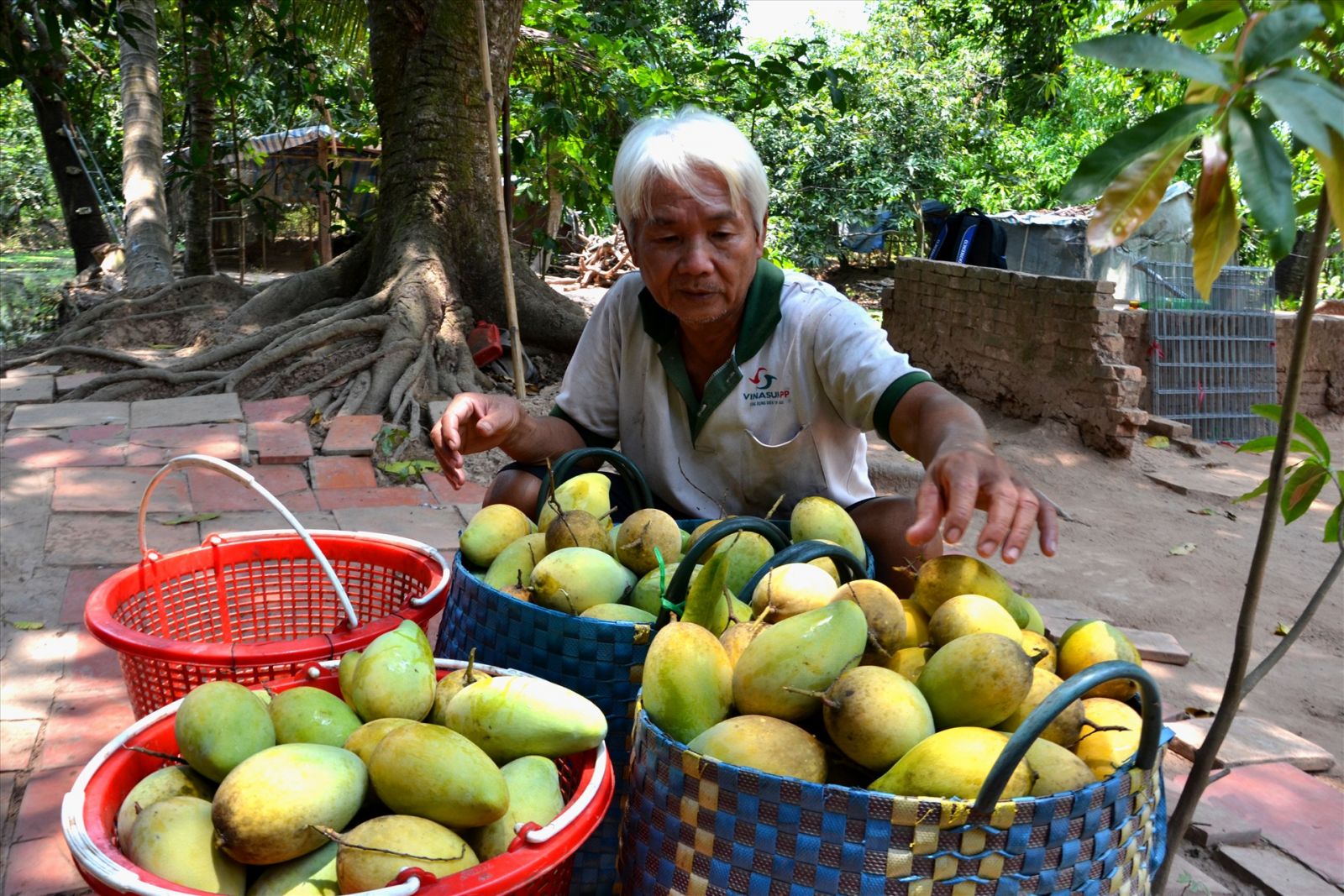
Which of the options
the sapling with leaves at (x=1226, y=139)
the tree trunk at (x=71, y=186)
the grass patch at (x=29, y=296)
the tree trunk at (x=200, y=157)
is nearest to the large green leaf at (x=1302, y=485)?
the sapling with leaves at (x=1226, y=139)

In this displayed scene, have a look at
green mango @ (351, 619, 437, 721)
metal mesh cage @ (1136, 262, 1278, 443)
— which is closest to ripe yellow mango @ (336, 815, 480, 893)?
green mango @ (351, 619, 437, 721)

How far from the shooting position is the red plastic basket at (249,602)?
178cm

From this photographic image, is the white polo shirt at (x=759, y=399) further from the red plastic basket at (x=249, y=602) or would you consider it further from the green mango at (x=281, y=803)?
the green mango at (x=281, y=803)

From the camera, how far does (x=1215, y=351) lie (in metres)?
7.98

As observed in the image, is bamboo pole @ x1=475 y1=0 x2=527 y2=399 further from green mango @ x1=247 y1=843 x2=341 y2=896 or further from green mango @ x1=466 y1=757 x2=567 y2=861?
green mango @ x1=247 y1=843 x2=341 y2=896

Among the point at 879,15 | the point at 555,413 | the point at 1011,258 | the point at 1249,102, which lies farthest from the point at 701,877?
the point at 879,15

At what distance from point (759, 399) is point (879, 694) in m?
1.17

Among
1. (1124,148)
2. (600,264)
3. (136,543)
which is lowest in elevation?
(136,543)

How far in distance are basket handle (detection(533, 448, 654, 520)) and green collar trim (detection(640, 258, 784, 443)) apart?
0.29 metres

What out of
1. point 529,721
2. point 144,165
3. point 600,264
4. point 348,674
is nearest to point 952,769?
point 529,721

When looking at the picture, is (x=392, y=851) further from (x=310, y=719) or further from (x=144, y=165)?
(x=144, y=165)

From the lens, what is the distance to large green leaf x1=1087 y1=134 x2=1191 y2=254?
93 cm

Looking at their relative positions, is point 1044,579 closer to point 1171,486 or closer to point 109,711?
point 1171,486

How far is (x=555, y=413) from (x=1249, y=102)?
1927 millimetres
